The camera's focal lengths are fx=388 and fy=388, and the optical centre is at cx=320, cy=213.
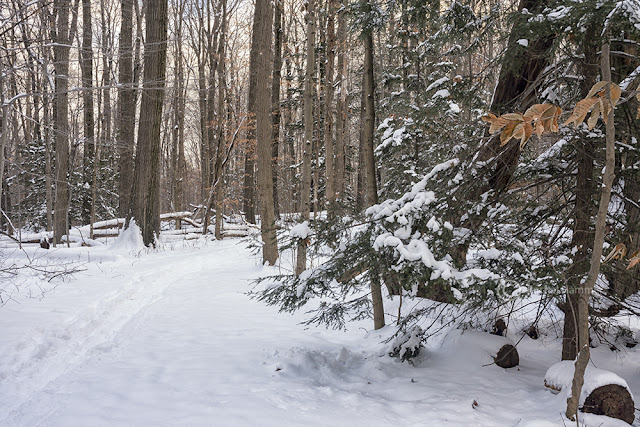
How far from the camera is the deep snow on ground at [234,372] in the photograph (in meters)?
2.99

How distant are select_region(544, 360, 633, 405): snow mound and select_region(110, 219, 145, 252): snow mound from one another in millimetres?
10430

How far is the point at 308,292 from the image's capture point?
156 inches

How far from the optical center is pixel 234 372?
378 cm

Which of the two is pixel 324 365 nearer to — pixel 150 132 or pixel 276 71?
pixel 150 132

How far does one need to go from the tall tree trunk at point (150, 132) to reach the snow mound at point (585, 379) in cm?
1110

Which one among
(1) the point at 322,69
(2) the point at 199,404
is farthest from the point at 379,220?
(1) the point at 322,69

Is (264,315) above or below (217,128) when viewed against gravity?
below

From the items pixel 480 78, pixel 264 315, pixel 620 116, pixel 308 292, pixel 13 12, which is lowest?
pixel 264 315

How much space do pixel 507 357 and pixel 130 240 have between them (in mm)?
10341

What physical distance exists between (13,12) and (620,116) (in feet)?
25.9

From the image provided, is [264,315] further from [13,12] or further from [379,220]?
[13,12]

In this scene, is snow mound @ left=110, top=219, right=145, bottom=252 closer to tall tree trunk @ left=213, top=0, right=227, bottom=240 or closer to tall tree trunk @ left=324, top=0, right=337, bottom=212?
tall tree trunk @ left=213, top=0, right=227, bottom=240

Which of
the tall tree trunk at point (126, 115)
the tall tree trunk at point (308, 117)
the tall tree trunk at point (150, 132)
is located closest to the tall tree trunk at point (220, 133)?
the tall tree trunk at point (126, 115)

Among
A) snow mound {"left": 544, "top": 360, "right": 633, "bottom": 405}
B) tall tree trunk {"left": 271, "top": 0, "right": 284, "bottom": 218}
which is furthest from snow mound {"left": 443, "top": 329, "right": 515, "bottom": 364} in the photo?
tall tree trunk {"left": 271, "top": 0, "right": 284, "bottom": 218}
